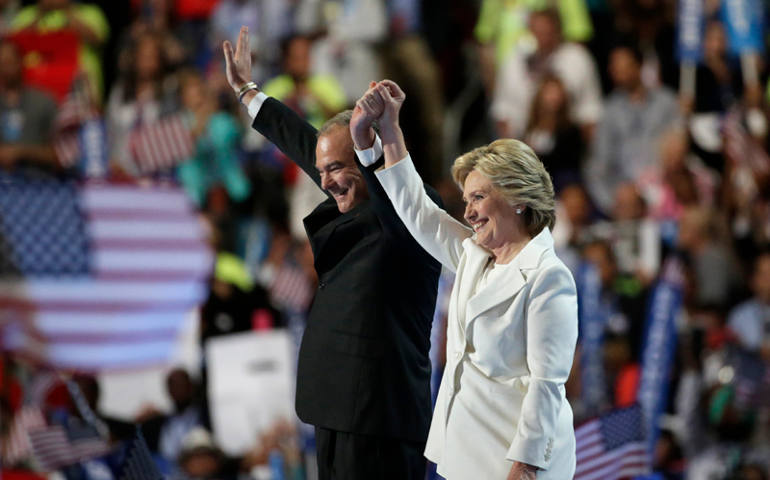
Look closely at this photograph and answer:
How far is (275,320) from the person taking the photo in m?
8.09

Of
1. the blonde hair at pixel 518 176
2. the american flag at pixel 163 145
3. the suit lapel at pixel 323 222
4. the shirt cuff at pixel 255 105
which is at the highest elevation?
the shirt cuff at pixel 255 105

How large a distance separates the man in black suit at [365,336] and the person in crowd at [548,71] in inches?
210

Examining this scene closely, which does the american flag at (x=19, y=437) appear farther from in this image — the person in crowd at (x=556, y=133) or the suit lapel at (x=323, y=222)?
the suit lapel at (x=323, y=222)

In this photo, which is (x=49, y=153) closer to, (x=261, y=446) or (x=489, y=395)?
(x=261, y=446)

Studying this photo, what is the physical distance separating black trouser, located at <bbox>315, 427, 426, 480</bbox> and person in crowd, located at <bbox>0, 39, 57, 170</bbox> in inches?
229

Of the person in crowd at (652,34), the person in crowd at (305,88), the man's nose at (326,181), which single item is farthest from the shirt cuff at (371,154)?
the person in crowd at (305,88)

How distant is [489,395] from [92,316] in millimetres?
4534

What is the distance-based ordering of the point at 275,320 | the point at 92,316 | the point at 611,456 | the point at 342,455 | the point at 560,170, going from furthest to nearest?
the point at 560,170
the point at 275,320
the point at 92,316
the point at 611,456
the point at 342,455

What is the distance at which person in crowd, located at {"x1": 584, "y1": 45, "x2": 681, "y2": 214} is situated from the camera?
28.0 feet

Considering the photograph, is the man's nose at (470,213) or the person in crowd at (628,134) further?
the person in crowd at (628,134)

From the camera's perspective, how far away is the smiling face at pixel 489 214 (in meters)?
3.29

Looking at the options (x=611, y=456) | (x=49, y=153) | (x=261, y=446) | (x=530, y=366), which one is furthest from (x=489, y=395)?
(x=49, y=153)

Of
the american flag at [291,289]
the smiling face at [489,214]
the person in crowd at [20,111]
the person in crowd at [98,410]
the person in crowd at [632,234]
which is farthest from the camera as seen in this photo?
the person in crowd at [20,111]

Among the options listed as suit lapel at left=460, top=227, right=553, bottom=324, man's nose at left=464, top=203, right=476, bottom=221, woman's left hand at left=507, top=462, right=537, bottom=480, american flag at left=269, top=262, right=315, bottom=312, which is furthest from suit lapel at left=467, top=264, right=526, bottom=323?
A: american flag at left=269, top=262, right=315, bottom=312
